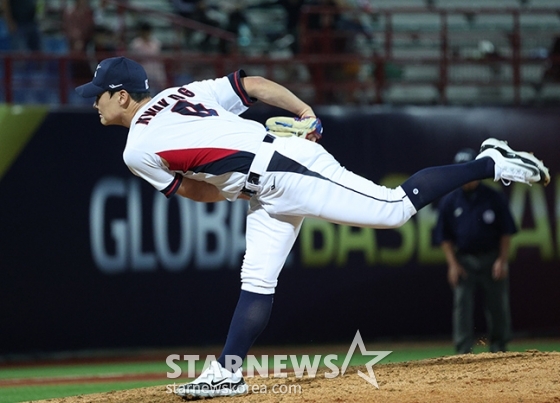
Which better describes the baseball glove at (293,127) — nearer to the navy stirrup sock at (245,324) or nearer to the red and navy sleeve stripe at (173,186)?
the red and navy sleeve stripe at (173,186)

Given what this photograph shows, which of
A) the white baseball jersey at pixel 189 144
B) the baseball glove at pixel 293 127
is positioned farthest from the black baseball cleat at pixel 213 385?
the baseball glove at pixel 293 127

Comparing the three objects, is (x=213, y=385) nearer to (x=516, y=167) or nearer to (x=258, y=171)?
(x=258, y=171)

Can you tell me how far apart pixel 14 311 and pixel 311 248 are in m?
3.53

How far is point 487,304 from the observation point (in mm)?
8992

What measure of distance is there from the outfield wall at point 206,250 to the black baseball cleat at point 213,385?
519 centimetres

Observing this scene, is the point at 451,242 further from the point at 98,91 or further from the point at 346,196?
the point at 98,91

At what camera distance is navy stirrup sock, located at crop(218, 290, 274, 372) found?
5.15 m

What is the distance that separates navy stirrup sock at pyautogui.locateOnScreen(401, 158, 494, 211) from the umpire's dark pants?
3835 millimetres

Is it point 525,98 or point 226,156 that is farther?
point 525,98

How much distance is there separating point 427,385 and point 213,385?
1266mm

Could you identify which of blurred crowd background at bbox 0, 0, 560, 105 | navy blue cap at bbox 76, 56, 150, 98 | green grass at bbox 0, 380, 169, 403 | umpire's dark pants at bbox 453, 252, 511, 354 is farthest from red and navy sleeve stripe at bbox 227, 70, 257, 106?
blurred crowd background at bbox 0, 0, 560, 105

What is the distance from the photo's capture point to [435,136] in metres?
11.1

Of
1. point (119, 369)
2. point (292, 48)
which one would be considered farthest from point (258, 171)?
point (292, 48)

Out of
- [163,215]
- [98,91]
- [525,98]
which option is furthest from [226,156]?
[525,98]
